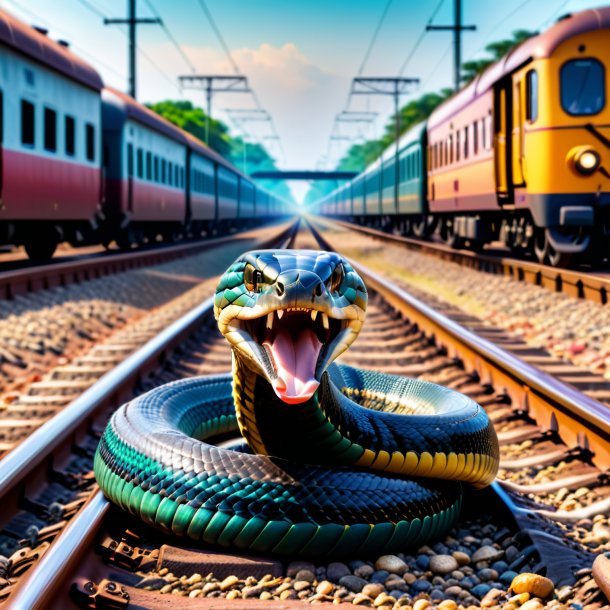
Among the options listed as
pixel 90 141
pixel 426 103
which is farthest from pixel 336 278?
pixel 426 103

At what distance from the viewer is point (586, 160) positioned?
1209 cm

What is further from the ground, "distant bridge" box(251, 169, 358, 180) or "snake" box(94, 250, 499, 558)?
"distant bridge" box(251, 169, 358, 180)

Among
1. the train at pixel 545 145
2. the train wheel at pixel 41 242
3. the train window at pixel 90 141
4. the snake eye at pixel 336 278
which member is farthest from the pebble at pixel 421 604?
the train window at pixel 90 141

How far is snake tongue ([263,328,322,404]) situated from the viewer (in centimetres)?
265

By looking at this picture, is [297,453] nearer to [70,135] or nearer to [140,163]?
[70,135]

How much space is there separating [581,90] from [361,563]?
1062 cm

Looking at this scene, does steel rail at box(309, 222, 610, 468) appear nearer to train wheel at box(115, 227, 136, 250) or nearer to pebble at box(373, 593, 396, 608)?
pebble at box(373, 593, 396, 608)

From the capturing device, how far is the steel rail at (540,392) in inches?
174

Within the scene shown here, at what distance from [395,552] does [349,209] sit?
55255 millimetres

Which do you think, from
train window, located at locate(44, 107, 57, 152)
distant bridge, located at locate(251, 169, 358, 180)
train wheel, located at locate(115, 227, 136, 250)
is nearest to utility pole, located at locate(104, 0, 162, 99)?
train wheel, located at locate(115, 227, 136, 250)

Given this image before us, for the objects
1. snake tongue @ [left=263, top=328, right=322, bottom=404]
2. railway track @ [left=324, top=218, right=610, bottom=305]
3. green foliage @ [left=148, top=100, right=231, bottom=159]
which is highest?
green foliage @ [left=148, top=100, right=231, bottom=159]

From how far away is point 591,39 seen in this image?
1227 centimetres

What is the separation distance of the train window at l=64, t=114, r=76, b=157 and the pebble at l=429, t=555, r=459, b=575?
1339cm

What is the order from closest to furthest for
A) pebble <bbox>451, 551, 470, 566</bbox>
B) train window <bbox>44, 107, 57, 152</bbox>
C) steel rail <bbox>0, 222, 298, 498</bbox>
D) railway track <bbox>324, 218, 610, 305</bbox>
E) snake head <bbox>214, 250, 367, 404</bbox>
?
snake head <bbox>214, 250, 367, 404</bbox>, pebble <bbox>451, 551, 470, 566</bbox>, steel rail <bbox>0, 222, 298, 498</bbox>, railway track <bbox>324, 218, 610, 305</bbox>, train window <bbox>44, 107, 57, 152</bbox>
